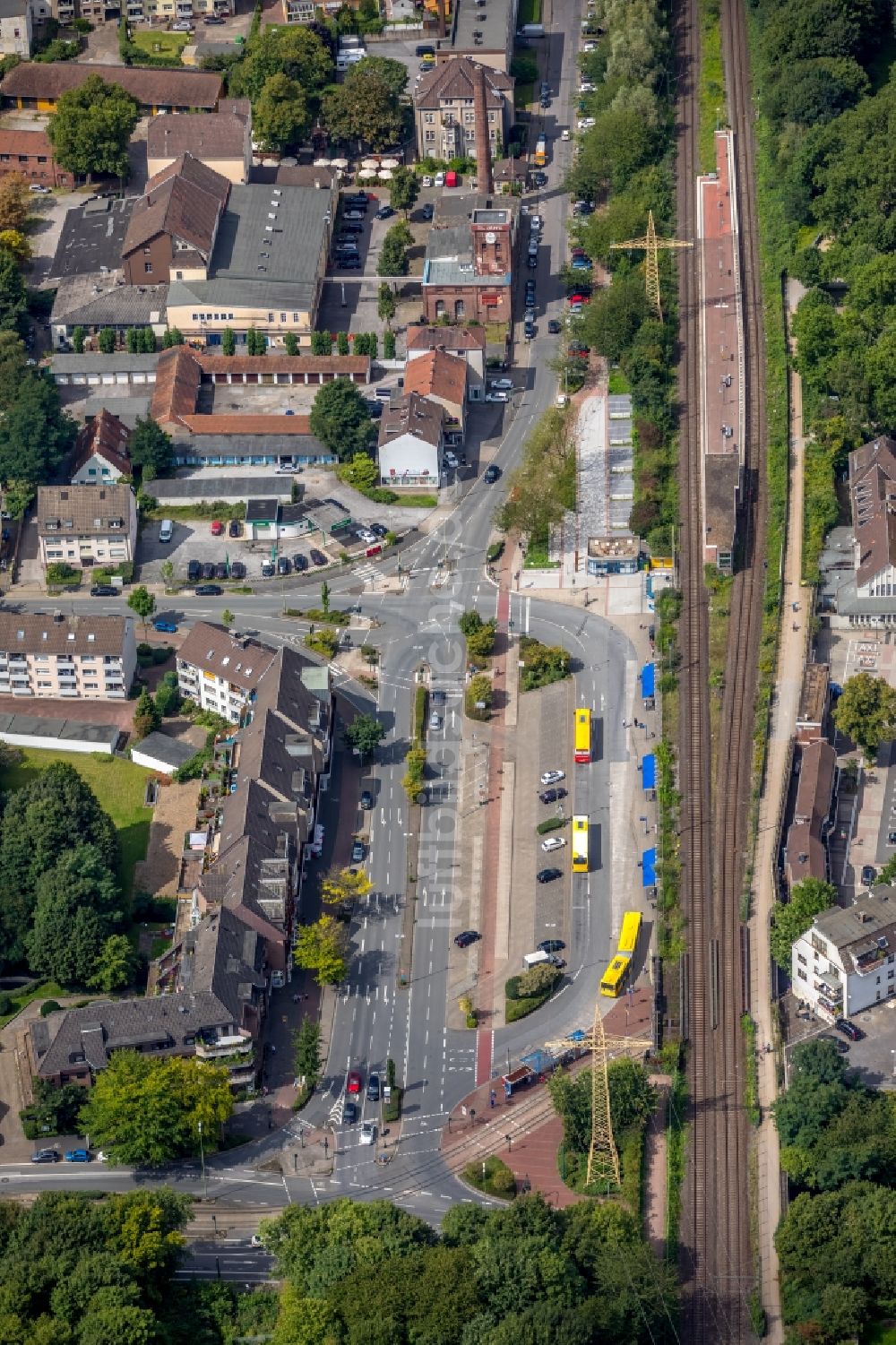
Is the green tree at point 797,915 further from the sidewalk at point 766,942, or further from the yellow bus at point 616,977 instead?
the yellow bus at point 616,977

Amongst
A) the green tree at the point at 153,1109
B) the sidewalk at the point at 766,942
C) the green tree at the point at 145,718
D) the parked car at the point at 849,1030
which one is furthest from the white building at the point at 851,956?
the green tree at the point at 145,718

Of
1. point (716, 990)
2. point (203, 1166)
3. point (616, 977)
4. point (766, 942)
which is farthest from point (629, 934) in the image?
point (203, 1166)

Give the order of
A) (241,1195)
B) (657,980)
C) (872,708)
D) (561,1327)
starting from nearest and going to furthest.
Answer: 1. (561,1327)
2. (241,1195)
3. (657,980)
4. (872,708)

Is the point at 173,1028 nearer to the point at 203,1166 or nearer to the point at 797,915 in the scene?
the point at 203,1166

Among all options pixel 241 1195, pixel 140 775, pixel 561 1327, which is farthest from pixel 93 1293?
pixel 140 775

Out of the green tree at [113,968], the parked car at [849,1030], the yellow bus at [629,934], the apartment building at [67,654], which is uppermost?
the apartment building at [67,654]

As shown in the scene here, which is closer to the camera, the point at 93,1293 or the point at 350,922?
the point at 93,1293

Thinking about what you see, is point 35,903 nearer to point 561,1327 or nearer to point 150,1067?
point 150,1067

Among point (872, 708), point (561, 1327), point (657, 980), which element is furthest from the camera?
point (872, 708)
